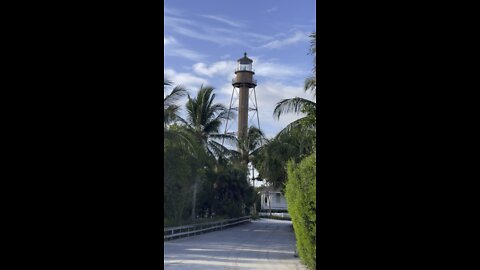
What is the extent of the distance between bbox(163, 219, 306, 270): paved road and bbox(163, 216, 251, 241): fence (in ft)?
1.18

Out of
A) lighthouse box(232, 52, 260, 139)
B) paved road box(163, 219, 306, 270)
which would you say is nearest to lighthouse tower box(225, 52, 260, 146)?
lighthouse box(232, 52, 260, 139)

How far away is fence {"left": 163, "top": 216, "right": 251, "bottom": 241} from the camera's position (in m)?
17.5

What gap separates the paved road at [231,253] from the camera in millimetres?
10860

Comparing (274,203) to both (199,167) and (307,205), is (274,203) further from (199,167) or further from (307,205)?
(307,205)

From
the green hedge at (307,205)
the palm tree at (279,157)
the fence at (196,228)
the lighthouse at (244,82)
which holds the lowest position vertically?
the fence at (196,228)

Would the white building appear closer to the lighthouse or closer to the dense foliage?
the lighthouse

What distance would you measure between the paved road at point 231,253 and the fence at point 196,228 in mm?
358

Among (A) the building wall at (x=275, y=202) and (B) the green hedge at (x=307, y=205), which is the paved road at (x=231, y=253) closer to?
(B) the green hedge at (x=307, y=205)

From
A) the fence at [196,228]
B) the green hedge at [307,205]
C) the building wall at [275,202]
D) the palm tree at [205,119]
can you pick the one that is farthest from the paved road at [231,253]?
the building wall at [275,202]
